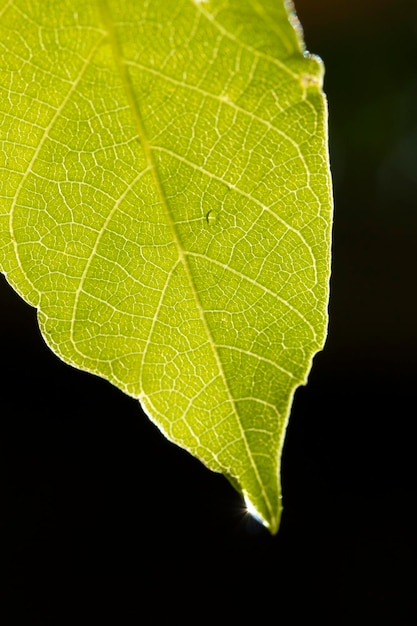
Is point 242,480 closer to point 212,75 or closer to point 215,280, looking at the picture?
point 215,280

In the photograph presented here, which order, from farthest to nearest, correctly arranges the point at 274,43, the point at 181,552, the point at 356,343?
the point at 181,552, the point at 356,343, the point at 274,43

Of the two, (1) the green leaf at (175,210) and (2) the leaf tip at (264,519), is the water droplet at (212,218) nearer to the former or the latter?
(1) the green leaf at (175,210)

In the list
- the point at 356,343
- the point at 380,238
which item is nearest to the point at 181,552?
the point at 356,343

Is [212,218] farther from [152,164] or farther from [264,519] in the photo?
[264,519]

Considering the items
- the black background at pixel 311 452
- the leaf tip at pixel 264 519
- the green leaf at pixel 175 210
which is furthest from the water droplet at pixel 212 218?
the black background at pixel 311 452

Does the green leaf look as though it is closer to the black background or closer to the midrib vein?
the midrib vein

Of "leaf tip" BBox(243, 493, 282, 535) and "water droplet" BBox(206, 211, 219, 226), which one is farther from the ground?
"water droplet" BBox(206, 211, 219, 226)

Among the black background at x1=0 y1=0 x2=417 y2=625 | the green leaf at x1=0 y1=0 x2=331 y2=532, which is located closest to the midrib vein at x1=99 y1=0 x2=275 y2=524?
the green leaf at x1=0 y1=0 x2=331 y2=532

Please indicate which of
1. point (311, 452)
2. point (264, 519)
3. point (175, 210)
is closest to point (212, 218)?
point (175, 210)
